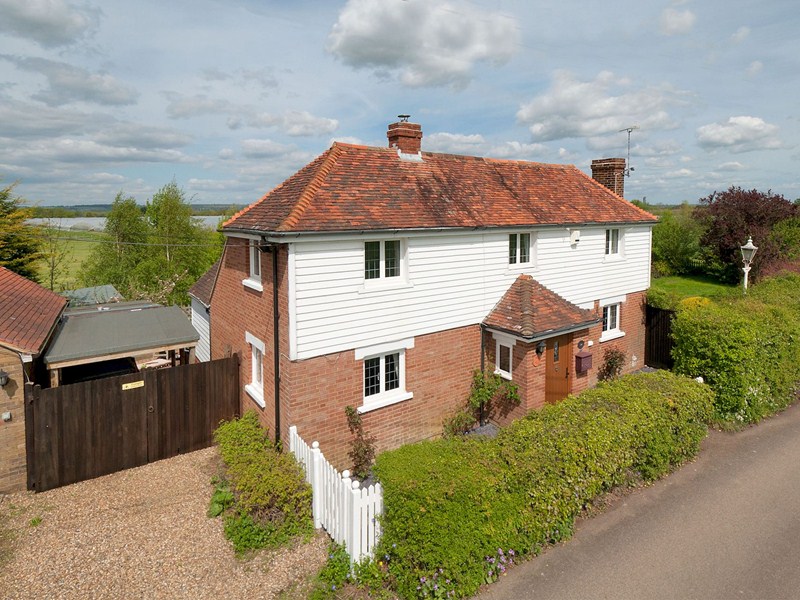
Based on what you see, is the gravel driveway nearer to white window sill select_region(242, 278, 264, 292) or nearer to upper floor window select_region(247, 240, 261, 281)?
white window sill select_region(242, 278, 264, 292)

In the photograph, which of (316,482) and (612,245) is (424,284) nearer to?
(316,482)

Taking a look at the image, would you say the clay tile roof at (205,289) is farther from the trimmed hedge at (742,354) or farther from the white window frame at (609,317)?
the trimmed hedge at (742,354)

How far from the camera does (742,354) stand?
41.3 ft

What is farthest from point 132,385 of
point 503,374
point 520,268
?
point 520,268

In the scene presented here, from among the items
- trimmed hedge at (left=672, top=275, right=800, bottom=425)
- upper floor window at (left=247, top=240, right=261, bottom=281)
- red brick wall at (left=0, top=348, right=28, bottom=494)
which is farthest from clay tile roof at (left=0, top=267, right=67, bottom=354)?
trimmed hedge at (left=672, top=275, right=800, bottom=425)

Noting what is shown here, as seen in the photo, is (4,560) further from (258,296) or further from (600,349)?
(600,349)

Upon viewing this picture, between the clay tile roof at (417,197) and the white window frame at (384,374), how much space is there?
2.75 metres

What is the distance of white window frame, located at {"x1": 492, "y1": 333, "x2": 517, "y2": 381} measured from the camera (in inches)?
487

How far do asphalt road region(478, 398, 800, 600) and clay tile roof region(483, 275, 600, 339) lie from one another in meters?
4.14

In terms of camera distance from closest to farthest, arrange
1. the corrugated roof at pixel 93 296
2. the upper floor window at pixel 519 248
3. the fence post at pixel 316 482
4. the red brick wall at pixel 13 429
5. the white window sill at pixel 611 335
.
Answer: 1. the fence post at pixel 316 482
2. the red brick wall at pixel 13 429
3. the upper floor window at pixel 519 248
4. the white window sill at pixel 611 335
5. the corrugated roof at pixel 93 296

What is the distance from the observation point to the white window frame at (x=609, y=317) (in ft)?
53.7

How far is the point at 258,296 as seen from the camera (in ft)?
36.5

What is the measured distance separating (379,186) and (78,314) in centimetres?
991

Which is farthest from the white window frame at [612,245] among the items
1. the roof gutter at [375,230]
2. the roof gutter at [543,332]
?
the roof gutter at [543,332]
